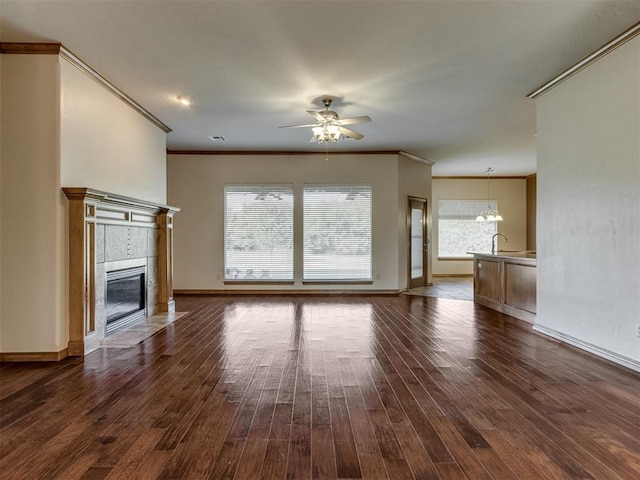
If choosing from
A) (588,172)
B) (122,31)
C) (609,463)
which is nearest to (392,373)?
(609,463)

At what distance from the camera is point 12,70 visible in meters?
3.52

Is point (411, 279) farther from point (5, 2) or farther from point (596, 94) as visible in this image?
point (5, 2)

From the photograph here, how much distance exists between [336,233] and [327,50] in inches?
174

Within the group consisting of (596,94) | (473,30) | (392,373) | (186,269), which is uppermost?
(473,30)

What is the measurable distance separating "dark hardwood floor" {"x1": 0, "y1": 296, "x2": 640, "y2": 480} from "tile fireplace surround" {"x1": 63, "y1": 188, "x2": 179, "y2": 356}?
36cm

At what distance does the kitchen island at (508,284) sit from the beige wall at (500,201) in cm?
467

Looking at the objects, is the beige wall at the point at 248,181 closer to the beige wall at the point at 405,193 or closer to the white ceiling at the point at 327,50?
the beige wall at the point at 405,193

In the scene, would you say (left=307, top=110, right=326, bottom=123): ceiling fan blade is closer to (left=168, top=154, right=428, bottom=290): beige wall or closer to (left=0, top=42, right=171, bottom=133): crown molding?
(left=0, top=42, right=171, bottom=133): crown molding

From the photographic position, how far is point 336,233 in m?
7.68

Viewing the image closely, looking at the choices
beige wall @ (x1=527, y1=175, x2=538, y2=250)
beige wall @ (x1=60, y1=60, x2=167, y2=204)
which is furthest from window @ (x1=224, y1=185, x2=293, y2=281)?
beige wall @ (x1=527, y1=175, x2=538, y2=250)

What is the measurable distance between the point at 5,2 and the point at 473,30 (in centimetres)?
381

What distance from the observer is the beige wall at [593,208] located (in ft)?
10.9

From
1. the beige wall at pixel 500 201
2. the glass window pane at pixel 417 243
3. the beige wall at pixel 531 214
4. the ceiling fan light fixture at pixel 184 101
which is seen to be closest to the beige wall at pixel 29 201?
the ceiling fan light fixture at pixel 184 101

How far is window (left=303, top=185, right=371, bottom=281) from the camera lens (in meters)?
7.68
